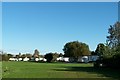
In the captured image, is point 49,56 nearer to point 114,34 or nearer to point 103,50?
point 114,34

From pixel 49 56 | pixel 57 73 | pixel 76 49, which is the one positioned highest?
pixel 76 49

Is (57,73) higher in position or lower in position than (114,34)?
lower

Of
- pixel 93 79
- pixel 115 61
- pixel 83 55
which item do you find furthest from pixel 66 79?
pixel 83 55

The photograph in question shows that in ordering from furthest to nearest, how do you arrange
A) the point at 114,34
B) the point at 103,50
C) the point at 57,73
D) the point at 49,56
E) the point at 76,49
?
1. the point at 76,49
2. the point at 49,56
3. the point at 114,34
4. the point at 103,50
5. the point at 57,73

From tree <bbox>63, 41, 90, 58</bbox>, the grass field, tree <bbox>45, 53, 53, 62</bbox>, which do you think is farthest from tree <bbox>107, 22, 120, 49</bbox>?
tree <bbox>63, 41, 90, 58</bbox>

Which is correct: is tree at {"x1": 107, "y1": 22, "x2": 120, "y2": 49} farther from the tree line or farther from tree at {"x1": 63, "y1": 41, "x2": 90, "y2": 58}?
tree at {"x1": 63, "y1": 41, "x2": 90, "y2": 58}

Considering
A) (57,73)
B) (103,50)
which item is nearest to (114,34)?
(103,50)

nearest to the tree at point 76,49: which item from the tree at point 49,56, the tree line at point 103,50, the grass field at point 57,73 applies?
the tree line at point 103,50

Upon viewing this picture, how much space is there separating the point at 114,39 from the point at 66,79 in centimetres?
3991

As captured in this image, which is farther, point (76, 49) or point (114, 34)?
point (76, 49)

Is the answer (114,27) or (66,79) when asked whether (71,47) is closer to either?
(114,27)

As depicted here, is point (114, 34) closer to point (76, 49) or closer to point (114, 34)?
point (114, 34)

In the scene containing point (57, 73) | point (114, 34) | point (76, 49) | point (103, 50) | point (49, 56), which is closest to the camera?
point (57, 73)

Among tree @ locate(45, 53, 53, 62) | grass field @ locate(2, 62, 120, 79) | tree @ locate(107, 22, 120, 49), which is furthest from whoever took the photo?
tree @ locate(45, 53, 53, 62)
